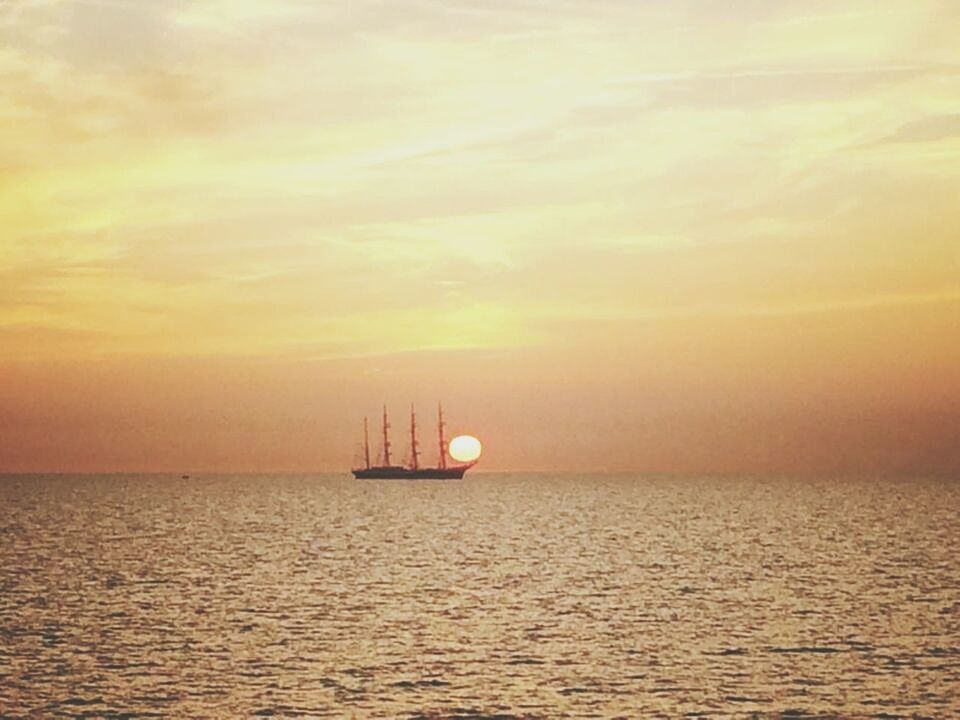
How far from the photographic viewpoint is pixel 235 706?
1916 inches

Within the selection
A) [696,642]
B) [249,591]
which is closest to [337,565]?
[249,591]

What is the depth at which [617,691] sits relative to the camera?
5188 centimetres

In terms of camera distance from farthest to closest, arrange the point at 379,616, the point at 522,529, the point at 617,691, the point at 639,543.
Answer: the point at 522,529
the point at 639,543
the point at 379,616
the point at 617,691

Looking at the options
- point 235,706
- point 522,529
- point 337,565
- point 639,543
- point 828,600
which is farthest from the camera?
point 522,529

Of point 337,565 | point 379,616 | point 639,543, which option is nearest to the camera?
point 379,616

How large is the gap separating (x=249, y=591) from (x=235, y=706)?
42262 millimetres

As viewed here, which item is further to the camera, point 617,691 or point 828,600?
point 828,600

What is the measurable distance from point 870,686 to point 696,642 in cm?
1324

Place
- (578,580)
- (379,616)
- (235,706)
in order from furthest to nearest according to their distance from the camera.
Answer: (578,580) → (379,616) → (235,706)

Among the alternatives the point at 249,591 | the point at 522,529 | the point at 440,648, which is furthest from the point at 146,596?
the point at 522,529

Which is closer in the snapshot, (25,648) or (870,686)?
(870,686)

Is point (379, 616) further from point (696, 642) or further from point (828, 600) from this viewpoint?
point (828, 600)

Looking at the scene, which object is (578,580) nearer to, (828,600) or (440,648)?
(828,600)

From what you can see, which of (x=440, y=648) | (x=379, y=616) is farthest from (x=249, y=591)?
(x=440, y=648)
